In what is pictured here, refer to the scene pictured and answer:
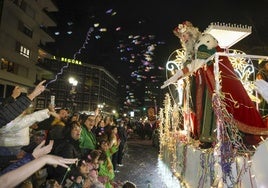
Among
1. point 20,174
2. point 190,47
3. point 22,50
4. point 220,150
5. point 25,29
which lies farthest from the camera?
point 25,29

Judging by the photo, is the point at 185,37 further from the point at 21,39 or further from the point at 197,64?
the point at 21,39

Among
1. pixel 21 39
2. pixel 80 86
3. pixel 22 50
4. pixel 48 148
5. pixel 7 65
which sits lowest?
pixel 48 148

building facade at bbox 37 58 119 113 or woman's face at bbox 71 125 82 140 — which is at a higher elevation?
building facade at bbox 37 58 119 113

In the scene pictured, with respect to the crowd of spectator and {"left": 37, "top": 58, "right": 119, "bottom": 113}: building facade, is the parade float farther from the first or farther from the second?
{"left": 37, "top": 58, "right": 119, "bottom": 113}: building facade

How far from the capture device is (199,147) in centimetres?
652

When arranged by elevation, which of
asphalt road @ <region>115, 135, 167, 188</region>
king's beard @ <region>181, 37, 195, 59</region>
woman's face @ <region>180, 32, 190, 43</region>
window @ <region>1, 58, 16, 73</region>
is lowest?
asphalt road @ <region>115, 135, 167, 188</region>

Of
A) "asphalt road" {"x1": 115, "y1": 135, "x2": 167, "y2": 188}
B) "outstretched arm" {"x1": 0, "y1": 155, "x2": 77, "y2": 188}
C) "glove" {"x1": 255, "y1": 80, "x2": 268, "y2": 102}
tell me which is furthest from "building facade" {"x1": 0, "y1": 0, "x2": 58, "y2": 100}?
"glove" {"x1": 255, "y1": 80, "x2": 268, "y2": 102}

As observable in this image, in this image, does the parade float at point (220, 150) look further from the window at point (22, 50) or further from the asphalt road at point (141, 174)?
the window at point (22, 50)

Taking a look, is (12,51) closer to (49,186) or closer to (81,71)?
(49,186)

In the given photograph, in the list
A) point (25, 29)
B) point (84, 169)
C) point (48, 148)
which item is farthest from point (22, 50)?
point (48, 148)

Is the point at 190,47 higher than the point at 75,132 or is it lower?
higher

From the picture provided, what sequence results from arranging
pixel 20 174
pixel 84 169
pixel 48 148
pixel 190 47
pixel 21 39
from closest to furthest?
pixel 20 174 → pixel 48 148 → pixel 84 169 → pixel 190 47 → pixel 21 39

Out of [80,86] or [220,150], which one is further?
[80,86]

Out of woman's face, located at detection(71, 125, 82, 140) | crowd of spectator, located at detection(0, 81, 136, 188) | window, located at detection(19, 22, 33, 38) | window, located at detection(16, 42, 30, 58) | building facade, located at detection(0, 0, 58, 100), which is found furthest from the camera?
window, located at detection(19, 22, 33, 38)
